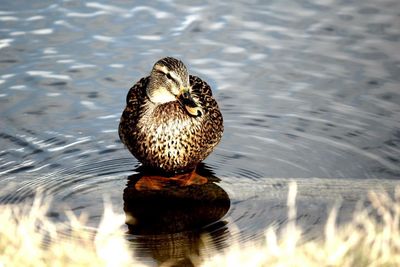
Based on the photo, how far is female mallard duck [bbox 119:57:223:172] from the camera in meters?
6.29

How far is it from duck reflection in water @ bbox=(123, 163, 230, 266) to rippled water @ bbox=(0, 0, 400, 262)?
2cm

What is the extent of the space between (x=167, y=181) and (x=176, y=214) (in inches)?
24.9

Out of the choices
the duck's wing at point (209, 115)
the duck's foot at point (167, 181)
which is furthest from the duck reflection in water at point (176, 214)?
the duck's wing at point (209, 115)

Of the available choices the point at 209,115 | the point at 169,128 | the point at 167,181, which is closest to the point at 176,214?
the point at 167,181

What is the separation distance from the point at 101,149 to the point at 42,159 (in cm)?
47

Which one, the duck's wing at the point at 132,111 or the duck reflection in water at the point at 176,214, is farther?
the duck's wing at the point at 132,111

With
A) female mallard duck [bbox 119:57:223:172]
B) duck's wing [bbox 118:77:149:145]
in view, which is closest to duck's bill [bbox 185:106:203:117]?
female mallard duck [bbox 119:57:223:172]

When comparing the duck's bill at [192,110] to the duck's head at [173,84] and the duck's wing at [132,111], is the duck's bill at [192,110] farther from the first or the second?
the duck's wing at [132,111]

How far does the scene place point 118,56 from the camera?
7.99 metres

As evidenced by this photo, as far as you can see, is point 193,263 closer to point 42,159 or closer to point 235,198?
point 235,198

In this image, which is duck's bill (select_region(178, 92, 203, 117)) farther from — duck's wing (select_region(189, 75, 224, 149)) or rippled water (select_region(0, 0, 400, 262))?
rippled water (select_region(0, 0, 400, 262))

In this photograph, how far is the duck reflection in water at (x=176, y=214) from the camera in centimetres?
533

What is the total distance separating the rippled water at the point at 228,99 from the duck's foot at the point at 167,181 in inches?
4.3

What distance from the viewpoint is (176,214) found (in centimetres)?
581
